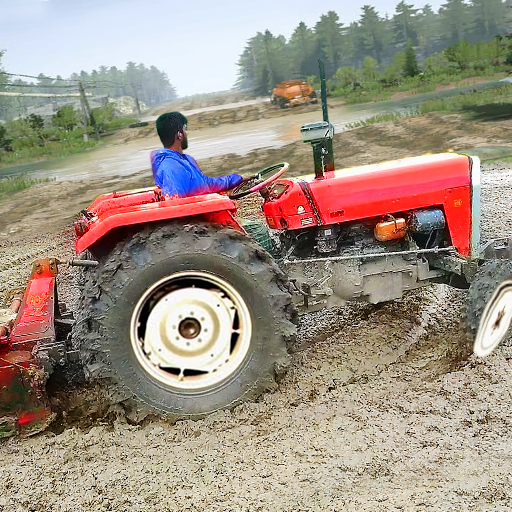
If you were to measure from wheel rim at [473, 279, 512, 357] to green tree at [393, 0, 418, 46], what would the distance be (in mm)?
40061

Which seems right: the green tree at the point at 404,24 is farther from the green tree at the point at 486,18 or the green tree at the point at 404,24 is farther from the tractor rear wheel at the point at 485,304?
the tractor rear wheel at the point at 485,304

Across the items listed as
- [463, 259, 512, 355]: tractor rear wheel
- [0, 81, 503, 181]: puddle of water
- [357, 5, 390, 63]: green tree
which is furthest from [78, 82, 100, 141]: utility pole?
[463, 259, 512, 355]: tractor rear wheel

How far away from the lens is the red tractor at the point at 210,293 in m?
2.52

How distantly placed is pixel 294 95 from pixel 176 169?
906 inches

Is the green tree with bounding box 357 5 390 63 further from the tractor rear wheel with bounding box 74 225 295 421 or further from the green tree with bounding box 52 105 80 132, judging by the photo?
the tractor rear wheel with bounding box 74 225 295 421

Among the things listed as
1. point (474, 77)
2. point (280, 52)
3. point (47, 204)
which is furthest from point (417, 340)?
point (280, 52)

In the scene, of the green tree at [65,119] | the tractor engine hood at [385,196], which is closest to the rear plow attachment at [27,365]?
the tractor engine hood at [385,196]

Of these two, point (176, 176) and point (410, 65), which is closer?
point (176, 176)

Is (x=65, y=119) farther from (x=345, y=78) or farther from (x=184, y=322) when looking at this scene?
(x=184, y=322)

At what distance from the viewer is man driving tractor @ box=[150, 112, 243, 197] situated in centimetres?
283

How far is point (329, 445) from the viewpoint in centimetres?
233

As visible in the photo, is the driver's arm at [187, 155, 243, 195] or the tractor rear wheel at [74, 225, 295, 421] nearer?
the tractor rear wheel at [74, 225, 295, 421]

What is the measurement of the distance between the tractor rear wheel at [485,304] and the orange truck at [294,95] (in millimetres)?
22928

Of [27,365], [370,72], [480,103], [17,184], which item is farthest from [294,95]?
[27,365]
